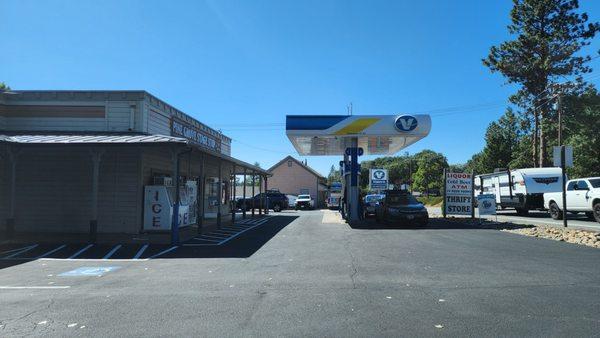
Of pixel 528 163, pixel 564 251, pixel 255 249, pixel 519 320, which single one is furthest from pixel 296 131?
pixel 528 163

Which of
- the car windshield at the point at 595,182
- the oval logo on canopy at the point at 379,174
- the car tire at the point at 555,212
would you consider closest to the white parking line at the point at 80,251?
the car windshield at the point at 595,182

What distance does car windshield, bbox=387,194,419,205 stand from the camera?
21.0m

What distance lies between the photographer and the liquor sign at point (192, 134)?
20.4m

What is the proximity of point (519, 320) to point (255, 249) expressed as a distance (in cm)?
805

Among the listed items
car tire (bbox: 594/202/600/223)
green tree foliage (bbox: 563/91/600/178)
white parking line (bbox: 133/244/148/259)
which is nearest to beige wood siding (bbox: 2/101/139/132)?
white parking line (bbox: 133/244/148/259)

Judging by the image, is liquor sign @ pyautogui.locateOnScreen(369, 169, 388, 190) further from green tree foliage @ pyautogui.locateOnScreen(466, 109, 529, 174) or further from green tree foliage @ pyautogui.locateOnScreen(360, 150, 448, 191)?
green tree foliage @ pyautogui.locateOnScreen(360, 150, 448, 191)

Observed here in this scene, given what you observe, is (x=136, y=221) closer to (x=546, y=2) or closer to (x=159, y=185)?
(x=159, y=185)

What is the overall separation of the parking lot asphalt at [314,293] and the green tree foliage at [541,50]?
29.1 meters

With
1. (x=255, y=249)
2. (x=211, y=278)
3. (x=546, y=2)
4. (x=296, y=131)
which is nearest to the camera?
(x=211, y=278)

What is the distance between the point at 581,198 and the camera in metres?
21.3

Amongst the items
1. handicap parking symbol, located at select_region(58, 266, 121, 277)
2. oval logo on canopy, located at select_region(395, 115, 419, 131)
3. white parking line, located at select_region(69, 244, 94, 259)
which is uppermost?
oval logo on canopy, located at select_region(395, 115, 419, 131)

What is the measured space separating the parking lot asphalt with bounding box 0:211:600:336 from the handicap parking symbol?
0.02 metres

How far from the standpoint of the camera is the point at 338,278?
838 centimetres

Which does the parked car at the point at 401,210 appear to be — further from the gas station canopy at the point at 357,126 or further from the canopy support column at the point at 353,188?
the gas station canopy at the point at 357,126
